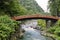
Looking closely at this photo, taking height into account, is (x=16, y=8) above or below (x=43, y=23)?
above

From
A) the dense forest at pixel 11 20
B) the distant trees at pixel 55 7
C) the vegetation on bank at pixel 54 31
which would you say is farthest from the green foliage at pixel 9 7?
the distant trees at pixel 55 7

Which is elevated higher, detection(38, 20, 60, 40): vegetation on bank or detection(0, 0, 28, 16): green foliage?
detection(0, 0, 28, 16): green foliage

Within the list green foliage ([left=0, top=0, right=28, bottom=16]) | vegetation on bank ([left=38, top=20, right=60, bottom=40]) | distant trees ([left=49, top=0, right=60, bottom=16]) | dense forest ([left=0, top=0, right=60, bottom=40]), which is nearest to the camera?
dense forest ([left=0, top=0, right=60, bottom=40])

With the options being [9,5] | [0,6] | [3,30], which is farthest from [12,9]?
[3,30]

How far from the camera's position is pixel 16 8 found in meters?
56.2

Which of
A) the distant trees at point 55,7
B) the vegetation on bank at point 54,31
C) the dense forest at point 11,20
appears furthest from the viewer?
the distant trees at point 55,7

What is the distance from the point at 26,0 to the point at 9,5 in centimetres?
6890

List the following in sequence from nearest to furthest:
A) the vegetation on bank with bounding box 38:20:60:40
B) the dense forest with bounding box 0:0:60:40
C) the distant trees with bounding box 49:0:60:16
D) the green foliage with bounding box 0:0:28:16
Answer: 1. the dense forest with bounding box 0:0:60:40
2. the vegetation on bank with bounding box 38:20:60:40
3. the green foliage with bounding box 0:0:28:16
4. the distant trees with bounding box 49:0:60:16

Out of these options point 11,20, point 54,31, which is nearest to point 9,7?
point 11,20

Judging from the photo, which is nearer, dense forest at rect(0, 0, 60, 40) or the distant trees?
dense forest at rect(0, 0, 60, 40)

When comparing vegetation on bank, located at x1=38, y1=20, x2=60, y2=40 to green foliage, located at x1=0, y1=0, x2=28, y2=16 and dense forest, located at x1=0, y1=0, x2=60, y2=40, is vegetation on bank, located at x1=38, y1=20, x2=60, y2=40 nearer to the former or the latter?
dense forest, located at x1=0, y1=0, x2=60, y2=40

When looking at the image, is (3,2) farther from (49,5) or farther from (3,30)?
(49,5)

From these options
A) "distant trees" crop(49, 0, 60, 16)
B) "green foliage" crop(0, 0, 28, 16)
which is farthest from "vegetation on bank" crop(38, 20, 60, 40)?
"green foliage" crop(0, 0, 28, 16)

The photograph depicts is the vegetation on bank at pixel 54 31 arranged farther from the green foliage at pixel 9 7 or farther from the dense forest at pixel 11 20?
the green foliage at pixel 9 7
